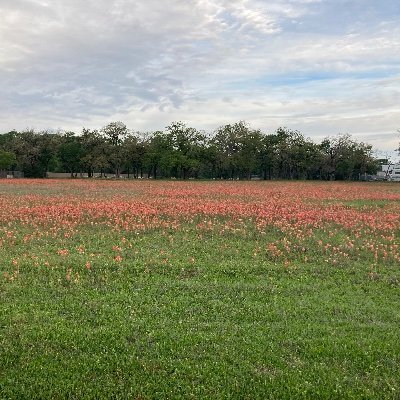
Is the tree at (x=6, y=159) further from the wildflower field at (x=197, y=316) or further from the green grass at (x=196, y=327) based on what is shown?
the green grass at (x=196, y=327)

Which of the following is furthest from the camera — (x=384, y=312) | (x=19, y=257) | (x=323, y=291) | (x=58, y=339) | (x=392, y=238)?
(x=392, y=238)

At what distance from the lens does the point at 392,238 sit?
15.5 metres

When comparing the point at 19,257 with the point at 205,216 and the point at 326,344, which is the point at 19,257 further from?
the point at 205,216

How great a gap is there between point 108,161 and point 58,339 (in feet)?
299

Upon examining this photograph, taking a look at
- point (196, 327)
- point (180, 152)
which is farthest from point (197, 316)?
point (180, 152)

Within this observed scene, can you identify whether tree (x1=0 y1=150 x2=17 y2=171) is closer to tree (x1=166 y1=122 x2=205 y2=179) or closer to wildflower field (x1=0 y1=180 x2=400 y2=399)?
tree (x1=166 y1=122 x2=205 y2=179)

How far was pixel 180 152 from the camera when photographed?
91.4 m

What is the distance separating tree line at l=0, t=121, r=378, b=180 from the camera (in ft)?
304

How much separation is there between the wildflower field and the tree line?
Result: 243 feet

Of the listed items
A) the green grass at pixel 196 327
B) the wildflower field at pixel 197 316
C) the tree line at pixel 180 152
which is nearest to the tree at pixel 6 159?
the tree line at pixel 180 152

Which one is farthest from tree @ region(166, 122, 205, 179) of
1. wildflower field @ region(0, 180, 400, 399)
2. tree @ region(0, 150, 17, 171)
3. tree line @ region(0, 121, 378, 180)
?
wildflower field @ region(0, 180, 400, 399)

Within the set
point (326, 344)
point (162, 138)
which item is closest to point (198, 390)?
point (326, 344)

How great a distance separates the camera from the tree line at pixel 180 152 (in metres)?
92.7

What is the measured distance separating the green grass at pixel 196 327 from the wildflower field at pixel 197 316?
2cm
